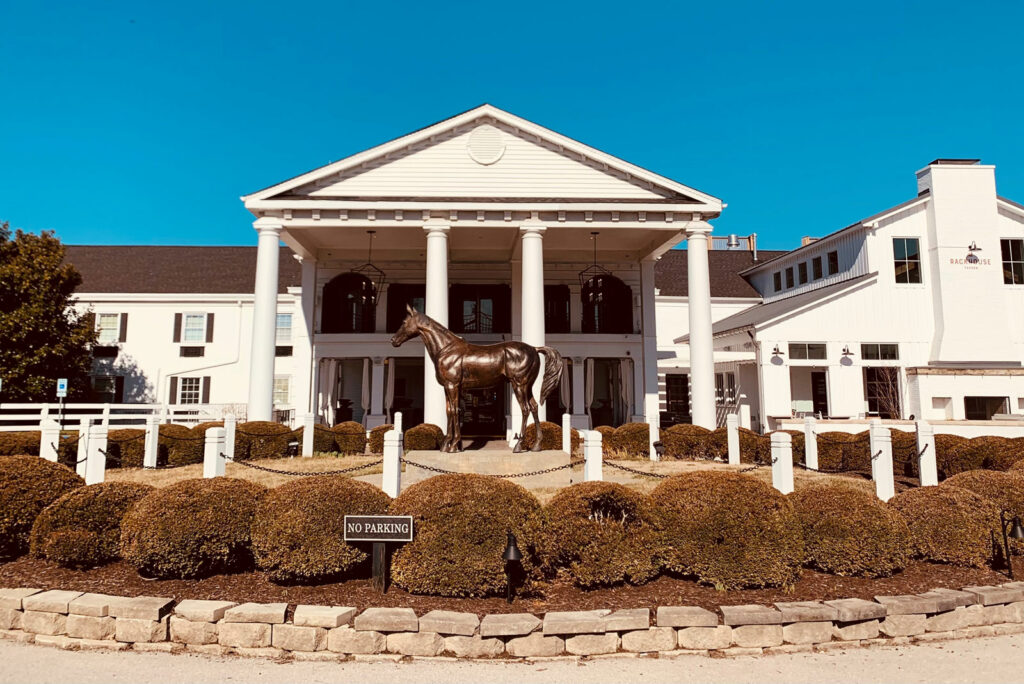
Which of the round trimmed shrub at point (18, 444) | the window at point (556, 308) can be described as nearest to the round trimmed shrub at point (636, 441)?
the window at point (556, 308)

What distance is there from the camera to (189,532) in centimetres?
638

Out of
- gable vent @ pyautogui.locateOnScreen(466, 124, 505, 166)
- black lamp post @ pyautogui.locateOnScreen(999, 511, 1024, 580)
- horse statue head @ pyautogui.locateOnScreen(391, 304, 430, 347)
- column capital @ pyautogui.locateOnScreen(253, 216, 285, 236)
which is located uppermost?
gable vent @ pyautogui.locateOnScreen(466, 124, 505, 166)

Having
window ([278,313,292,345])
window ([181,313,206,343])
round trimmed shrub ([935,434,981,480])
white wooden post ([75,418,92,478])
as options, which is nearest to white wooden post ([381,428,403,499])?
white wooden post ([75,418,92,478])

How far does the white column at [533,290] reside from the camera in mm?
21047

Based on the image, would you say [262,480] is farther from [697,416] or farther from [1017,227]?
[1017,227]

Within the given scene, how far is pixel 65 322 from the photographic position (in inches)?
1030

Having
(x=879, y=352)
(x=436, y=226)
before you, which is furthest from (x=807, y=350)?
(x=436, y=226)

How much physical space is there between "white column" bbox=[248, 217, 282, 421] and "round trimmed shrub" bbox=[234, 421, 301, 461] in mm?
2073

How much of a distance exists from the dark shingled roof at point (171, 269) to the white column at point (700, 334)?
20.5 meters

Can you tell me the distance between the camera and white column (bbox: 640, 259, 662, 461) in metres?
25.4

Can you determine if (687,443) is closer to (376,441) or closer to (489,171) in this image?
(376,441)

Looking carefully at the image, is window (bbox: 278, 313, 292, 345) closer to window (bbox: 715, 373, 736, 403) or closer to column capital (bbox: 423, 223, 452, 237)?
column capital (bbox: 423, 223, 452, 237)

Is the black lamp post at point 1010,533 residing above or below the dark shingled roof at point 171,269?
below

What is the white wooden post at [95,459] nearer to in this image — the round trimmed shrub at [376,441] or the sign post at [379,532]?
the sign post at [379,532]
